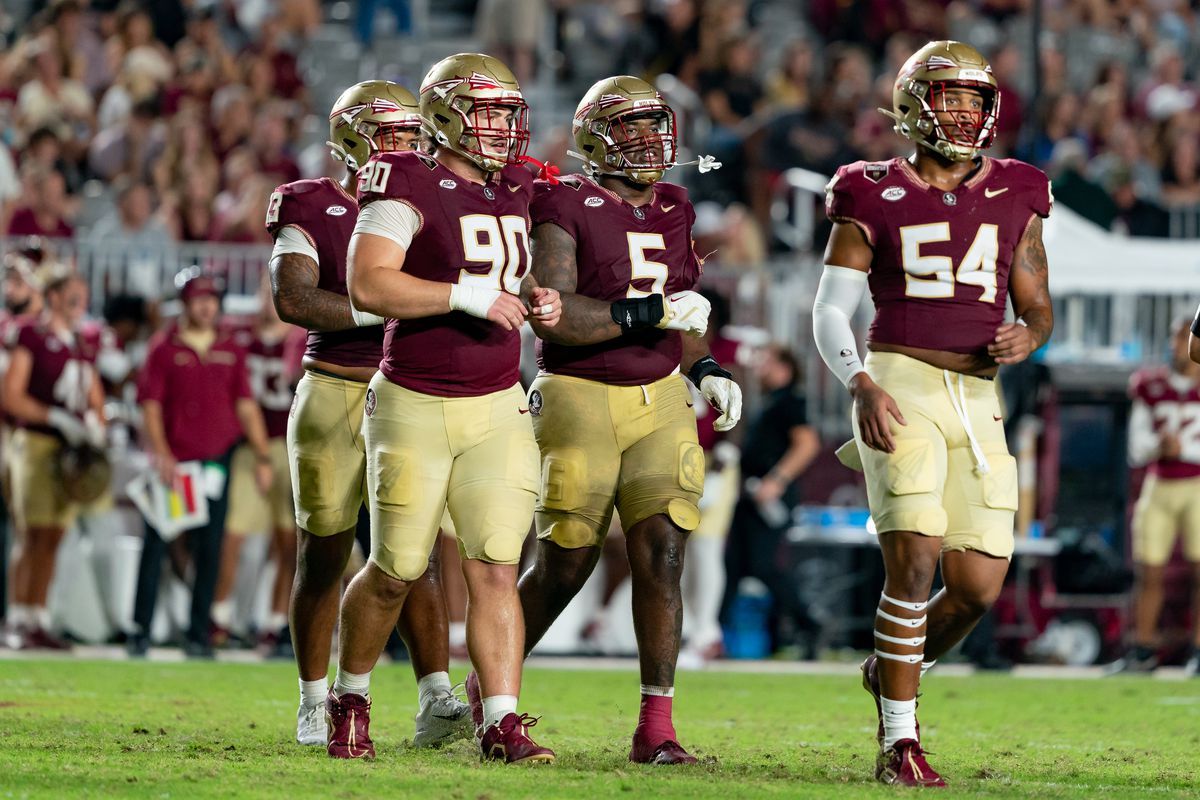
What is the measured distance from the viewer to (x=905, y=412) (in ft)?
19.2

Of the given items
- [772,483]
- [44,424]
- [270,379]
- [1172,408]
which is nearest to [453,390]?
[270,379]

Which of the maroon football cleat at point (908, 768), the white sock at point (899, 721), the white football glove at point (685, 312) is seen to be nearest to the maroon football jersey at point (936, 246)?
the white football glove at point (685, 312)

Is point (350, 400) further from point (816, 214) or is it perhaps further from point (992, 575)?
point (816, 214)

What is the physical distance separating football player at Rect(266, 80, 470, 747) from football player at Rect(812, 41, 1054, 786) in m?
1.44

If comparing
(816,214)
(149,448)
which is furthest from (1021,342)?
(816,214)

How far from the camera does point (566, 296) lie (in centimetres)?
617

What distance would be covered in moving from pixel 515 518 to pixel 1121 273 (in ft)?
24.4

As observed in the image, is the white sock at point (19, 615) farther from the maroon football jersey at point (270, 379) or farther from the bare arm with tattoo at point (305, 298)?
the bare arm with tattoo at point (305, 298)

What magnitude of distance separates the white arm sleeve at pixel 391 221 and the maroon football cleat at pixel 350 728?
4.42 ft

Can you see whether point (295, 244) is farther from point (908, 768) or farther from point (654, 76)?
point (654, 76)

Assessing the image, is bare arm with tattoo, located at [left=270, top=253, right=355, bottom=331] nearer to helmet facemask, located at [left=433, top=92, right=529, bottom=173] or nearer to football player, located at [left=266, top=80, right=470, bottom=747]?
football player, located at [left=266, top=80, right=470, bottom=747]

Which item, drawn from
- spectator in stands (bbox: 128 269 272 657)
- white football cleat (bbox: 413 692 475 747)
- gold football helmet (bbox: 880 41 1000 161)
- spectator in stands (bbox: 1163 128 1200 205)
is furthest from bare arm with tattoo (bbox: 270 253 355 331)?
spectator in stands (bbox: 1163 128 1200 205)

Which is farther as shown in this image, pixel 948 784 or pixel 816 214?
pixel 816 214

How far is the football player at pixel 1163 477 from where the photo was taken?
11.3 metres
